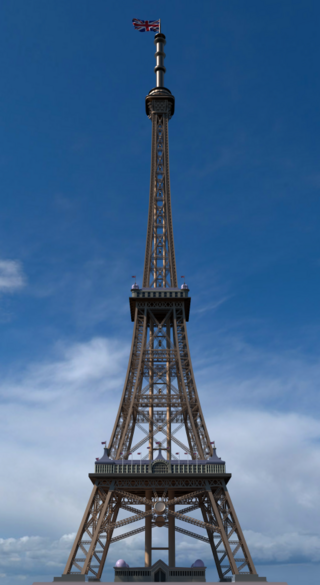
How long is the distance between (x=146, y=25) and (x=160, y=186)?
28.6 metres

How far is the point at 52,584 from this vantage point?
49.8 meters

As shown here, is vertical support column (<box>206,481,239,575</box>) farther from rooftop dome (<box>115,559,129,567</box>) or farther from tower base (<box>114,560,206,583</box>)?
rooftop dome (<box>115,559,129,567</box>)

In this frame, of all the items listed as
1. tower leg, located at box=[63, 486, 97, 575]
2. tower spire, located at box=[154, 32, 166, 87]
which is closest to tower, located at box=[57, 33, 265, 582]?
tower leg, located at box=[63, 486, 97, 575]

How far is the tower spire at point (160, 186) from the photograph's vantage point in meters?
75.6

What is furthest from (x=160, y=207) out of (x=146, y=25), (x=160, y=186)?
(x=146, y=25)

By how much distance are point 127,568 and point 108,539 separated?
149 inches

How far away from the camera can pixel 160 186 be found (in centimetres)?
8138

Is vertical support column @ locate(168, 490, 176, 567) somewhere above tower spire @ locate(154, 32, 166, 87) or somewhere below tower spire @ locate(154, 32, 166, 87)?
below

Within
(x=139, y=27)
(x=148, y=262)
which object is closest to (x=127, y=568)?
(x=148, y=262)

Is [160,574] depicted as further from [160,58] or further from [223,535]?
[160,58]

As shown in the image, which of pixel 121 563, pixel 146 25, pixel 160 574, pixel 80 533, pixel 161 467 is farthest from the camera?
pixel 146 25

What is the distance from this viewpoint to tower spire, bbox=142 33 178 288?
75.6m

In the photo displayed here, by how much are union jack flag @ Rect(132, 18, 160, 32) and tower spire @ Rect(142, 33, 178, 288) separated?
1.45 meters

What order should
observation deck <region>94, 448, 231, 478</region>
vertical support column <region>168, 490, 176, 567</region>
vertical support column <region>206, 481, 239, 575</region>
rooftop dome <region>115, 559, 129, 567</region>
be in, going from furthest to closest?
vertical support column <region>168, 490, 176, 567</region> < observation deck <region>94, 448, 231, 478</region> < rooftop dome <region>115, 559, 129, 567</region> < vertical support column <region>206, 481, 239, 575</region>
